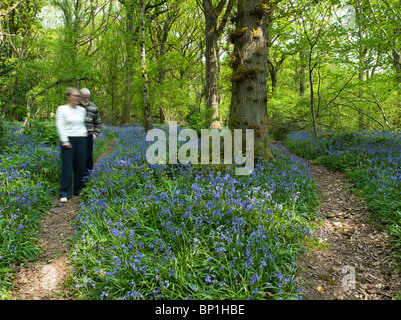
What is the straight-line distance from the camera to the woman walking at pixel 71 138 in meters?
5.18

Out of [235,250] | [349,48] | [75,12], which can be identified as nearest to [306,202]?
[235,250]

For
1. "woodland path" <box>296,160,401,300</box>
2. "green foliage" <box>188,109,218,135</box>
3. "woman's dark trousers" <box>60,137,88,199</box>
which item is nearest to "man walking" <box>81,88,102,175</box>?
"woman's dark trousers" <box>60,137,88,199</box>

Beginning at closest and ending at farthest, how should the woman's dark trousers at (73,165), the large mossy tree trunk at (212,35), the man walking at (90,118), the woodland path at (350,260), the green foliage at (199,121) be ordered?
1. the woodland path at (350,260)
2. the woman's dark trousers at (73,165)
3. the man walking at (90,118)
4. the green foliage at (199,121)
5. the large mossy tree trunk at (212,35)

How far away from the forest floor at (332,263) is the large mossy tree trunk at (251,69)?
2.50 metres

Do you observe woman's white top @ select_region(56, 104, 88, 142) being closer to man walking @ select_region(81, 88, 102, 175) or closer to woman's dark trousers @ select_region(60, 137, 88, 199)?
woman's dark trousers @ select_region(60, 137, 88, 199)

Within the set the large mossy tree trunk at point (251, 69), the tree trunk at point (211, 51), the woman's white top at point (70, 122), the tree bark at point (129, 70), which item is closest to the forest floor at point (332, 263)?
the woman's white top at point (70, 122)

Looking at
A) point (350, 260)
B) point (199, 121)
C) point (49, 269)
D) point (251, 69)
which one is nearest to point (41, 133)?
point (199, 121)

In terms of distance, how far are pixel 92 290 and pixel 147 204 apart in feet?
5.04

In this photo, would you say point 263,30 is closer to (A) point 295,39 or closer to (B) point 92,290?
(A) point 295,39

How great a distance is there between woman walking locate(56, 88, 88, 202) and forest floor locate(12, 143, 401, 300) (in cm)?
92

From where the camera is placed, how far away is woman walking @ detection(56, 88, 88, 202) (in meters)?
5.18

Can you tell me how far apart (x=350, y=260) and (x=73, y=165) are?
5.72m

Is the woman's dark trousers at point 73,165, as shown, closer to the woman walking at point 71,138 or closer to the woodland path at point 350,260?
the woman walking at point 71,138
